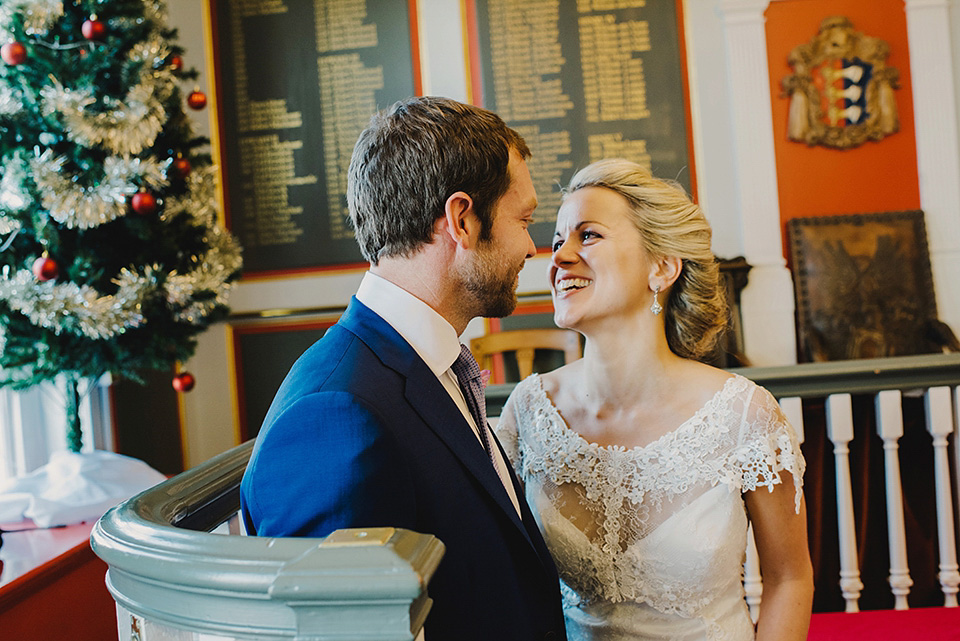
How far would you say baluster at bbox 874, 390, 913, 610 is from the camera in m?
2.35

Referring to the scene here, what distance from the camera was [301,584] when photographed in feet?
2.20

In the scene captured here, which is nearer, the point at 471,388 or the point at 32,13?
the point at 471,388

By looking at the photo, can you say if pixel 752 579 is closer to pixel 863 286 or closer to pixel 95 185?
pixel 95 185

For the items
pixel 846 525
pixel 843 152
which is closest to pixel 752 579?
pixel 846 525

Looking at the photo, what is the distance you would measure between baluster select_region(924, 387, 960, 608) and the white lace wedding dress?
1020 millimetres

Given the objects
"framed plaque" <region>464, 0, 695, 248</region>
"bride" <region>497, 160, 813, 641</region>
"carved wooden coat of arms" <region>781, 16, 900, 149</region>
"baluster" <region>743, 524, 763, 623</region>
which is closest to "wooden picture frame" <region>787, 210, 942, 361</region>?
"carved wooden coat of arms" <region>781, 16, 900, 149</region>

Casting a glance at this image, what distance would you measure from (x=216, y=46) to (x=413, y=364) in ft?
14.4

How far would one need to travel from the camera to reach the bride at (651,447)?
5.27 ft

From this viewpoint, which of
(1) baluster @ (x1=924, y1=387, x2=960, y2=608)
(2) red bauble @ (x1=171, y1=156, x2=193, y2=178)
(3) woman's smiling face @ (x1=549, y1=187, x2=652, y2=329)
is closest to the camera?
(3) woman's smiling face @ (x1=549, y1=187, x2=652, y2=329)

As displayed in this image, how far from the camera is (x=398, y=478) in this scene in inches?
38.0

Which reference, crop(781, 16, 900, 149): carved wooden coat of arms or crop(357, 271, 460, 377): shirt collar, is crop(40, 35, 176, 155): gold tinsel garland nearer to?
crop(357, 271, 460, 377): shirt collar

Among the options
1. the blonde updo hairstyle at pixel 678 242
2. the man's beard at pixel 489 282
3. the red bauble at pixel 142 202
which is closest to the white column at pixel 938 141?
the blonde updo hairstyle at pixel 678 242

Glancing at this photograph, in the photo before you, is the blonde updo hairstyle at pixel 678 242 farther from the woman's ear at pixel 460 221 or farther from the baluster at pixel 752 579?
the baluster at pixel 752 579

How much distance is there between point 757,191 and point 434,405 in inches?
162
